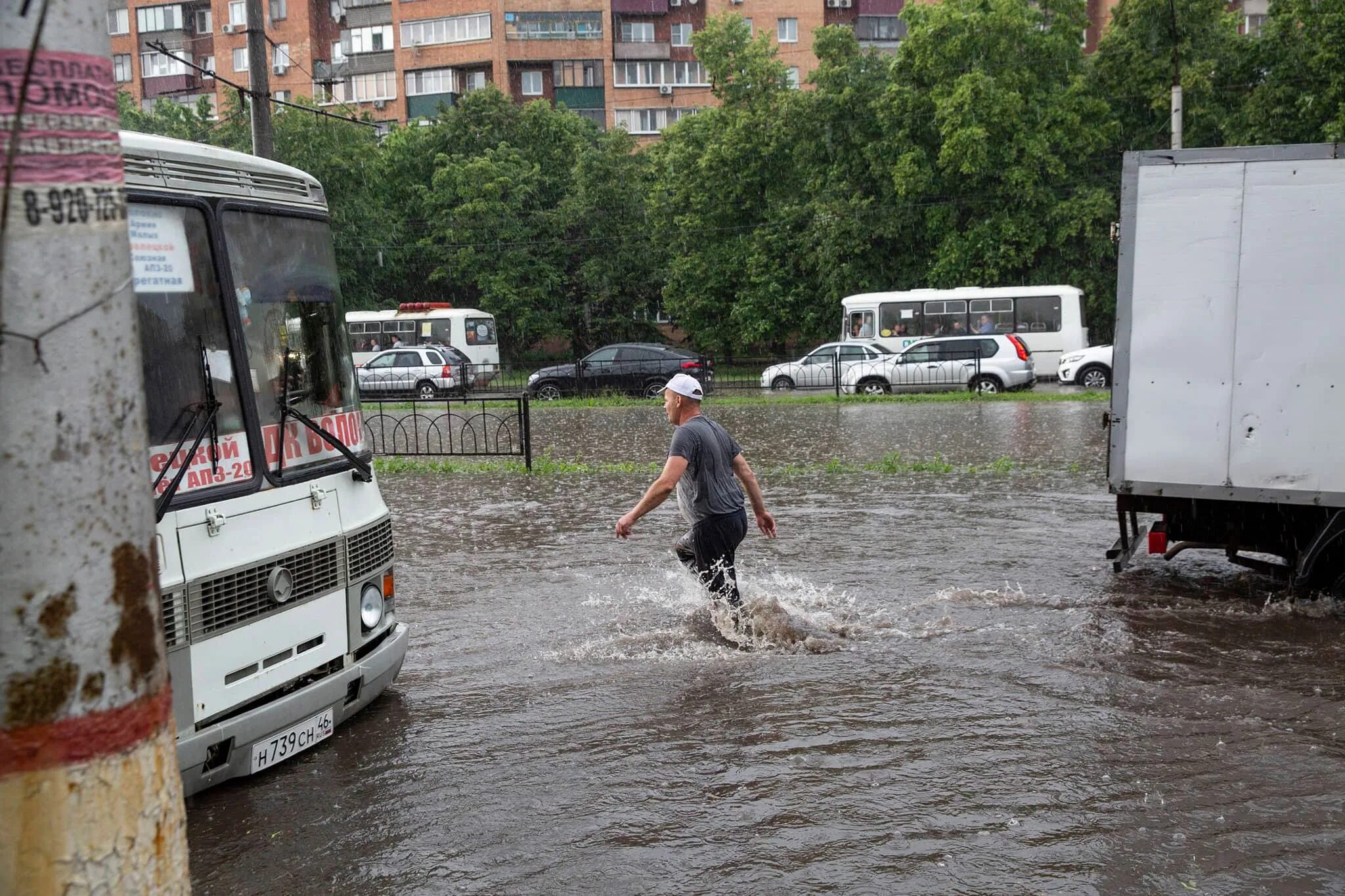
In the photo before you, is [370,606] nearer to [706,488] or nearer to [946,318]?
[706,488]

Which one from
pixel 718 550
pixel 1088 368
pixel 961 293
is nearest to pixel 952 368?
pixel 1088 368

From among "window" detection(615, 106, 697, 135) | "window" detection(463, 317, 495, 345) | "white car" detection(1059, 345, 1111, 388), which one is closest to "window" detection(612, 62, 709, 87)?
"window" detection(615, 106, 697, 135)

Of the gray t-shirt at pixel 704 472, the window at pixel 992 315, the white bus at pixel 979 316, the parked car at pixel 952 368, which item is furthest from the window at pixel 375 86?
the gray t-shirt at pixel 704 472

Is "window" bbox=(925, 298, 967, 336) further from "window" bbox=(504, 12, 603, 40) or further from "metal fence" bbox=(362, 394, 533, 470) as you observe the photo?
"window" bbox=(504, 12, 603, 40)

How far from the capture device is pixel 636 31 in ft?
207

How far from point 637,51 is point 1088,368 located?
37.0m

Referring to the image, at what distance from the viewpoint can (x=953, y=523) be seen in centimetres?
1198

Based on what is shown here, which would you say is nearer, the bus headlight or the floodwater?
the floodwater

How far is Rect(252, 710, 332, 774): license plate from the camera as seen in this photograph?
5.22 meters

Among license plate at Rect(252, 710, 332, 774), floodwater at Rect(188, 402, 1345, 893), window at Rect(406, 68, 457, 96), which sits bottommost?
floodwater at Rect(188, 402, 1345, 893)

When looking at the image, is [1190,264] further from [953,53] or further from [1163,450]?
[953,53]

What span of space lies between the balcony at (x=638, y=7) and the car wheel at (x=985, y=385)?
38.9 metres

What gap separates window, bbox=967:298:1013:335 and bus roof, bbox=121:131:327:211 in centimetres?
3372

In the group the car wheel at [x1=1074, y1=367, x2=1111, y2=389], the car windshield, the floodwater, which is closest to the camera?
the floodwater
